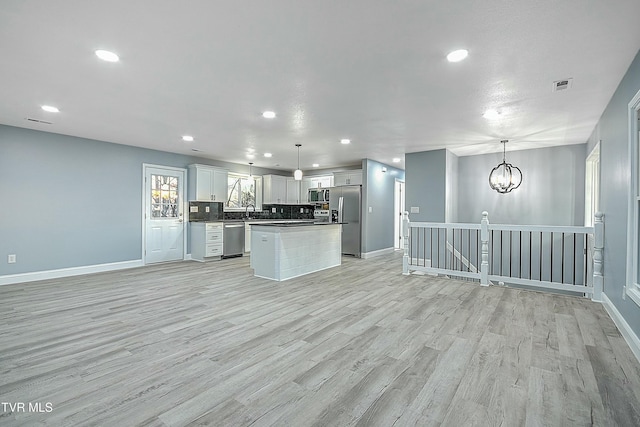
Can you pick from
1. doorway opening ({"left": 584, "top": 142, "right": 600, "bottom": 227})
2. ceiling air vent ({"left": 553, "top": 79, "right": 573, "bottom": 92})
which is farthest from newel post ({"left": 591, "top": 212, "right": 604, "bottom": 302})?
doorway opening ({"left": 584, "top": 142, "right": 600, "bottom": 227})

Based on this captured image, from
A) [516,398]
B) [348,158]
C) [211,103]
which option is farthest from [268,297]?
[348,158]

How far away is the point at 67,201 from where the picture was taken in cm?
528

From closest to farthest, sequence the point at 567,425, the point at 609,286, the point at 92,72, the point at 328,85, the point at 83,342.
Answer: the point at 567,425, the point at 83,342, the point at 92,72, the point at 328,85, the point at 609,286

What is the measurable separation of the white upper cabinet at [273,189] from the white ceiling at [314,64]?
377cm

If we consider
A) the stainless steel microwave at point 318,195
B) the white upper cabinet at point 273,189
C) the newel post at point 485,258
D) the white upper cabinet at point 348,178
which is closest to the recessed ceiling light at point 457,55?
the newel post at point 485,258

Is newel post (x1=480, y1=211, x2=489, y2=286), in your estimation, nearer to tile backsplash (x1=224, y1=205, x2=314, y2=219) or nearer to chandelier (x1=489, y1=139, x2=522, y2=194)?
chandelier (x1=489, y1=139, x2=522, y2=194)

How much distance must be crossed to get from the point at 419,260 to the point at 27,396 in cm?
626

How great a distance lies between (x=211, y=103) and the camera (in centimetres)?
369

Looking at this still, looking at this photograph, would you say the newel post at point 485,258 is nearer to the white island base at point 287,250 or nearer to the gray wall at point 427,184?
the gray wall at point 427,184

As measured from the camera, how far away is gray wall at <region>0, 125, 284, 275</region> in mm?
4758

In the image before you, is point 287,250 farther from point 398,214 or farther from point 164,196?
point 398,214

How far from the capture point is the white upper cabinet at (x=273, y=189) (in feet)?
28.3

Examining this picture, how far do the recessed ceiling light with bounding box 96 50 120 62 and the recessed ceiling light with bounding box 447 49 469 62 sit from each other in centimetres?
280

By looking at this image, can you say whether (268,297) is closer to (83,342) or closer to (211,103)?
(83,342)
